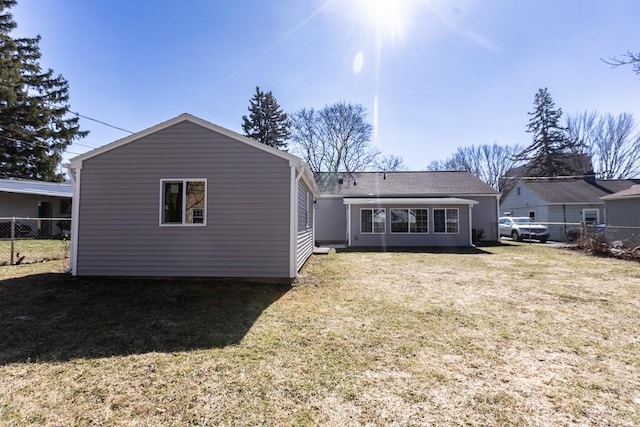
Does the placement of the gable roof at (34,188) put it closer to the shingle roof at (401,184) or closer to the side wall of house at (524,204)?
the shingle roof at (401,184)

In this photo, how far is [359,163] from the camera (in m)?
30.9

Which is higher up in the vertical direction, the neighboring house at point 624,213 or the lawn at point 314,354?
the neighboring house at point 624,213

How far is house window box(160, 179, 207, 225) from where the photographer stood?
7.34 metres

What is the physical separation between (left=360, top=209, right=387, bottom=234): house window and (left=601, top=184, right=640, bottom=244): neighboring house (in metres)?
10.2

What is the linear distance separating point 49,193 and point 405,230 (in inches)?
759

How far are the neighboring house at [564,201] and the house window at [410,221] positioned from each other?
9.86 m

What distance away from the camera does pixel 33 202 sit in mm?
18234

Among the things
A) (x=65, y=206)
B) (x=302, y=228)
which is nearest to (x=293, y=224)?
(x=302, y=228)

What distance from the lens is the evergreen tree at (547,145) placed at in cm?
3488

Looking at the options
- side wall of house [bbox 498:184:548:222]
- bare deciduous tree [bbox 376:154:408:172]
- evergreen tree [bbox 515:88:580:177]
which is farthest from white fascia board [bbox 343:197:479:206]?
evergreen tree [bbox 515:88:580:177]

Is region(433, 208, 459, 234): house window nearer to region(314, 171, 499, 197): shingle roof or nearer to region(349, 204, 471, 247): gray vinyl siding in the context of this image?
region(349, 204, 471, 247): gray vinyl siding

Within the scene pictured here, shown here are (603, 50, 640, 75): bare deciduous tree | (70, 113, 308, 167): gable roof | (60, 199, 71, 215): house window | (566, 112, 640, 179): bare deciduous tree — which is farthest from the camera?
(566, 112, 640, 179): bare deciduous tree

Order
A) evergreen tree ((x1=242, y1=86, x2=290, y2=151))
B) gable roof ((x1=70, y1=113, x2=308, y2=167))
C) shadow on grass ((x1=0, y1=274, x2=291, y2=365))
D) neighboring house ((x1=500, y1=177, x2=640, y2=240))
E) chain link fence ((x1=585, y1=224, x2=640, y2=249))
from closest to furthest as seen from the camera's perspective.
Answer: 1. shadow on grass ((x1=0, y1=274, x2=291, y2=365))
2. gable roof ((x1=70, y1=113, x2=308, y2=167))
3. chain link fence ((x1=585, y1=224, x2=640, y2=249))
4. neighboring house ((x1=500, y1=177, x2=640, y2=240))
5. evergreen tree ((x1=242, y1=86, x2=290, y2=151))

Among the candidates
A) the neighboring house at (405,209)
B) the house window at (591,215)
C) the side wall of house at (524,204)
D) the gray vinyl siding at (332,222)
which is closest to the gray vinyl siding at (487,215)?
the neighboring house at (405,209)
